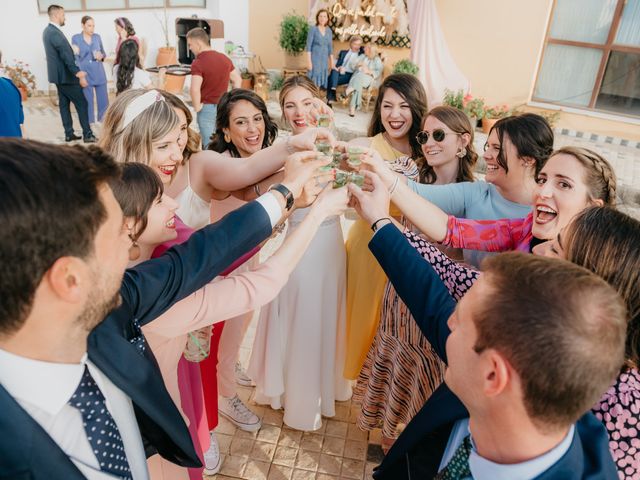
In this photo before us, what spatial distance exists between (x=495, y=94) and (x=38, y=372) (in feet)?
31.1

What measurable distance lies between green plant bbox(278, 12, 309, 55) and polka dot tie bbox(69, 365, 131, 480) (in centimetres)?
1106

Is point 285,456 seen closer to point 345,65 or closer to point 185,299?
point 185,299

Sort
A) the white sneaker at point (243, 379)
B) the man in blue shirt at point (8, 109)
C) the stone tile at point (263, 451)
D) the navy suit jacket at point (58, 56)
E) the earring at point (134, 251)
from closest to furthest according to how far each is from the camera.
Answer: the earring at point (134, 251) < the stone tile at point (263, 451) < the white sneaker at point (243, 379) < the man in blue shirt at point (8, 109) < the navy suit jacket at point (58, 56)

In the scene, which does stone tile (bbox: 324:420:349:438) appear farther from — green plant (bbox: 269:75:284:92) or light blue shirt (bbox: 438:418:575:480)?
green plant (bbox: 269:75:284:92)

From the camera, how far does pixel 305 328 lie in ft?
8.66

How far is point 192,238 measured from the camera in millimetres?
1598

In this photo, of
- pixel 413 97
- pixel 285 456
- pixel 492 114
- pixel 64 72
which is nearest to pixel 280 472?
pixel 285 456

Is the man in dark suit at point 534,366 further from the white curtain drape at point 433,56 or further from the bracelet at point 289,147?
the white curtain drape at point 433,56

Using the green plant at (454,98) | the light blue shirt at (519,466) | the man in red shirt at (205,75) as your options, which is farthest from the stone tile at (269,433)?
the green plant at (454,98)

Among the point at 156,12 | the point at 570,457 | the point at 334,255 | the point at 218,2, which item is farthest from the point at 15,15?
the point at 570,457

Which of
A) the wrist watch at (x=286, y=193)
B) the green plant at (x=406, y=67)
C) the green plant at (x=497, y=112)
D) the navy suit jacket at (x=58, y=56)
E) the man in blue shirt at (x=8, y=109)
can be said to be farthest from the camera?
the green plant at (x=406, y=67)

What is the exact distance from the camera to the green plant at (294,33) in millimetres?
10859

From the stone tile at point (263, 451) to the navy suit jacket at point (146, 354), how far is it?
131 centimetres

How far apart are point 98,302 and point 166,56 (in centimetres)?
1261
